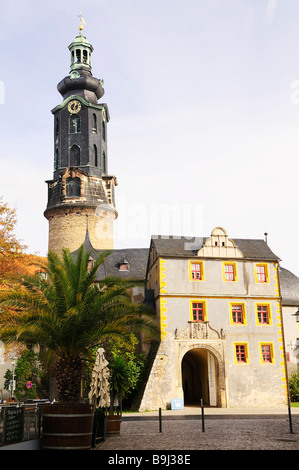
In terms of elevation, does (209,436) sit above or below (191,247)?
below

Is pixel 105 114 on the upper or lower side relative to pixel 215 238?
upper

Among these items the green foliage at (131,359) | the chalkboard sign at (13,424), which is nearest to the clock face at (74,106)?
the green foliage at (131,359)

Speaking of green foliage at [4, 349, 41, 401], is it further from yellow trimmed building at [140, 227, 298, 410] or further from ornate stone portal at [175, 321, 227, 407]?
ornate stone portal at [175, 321, 227, 407]

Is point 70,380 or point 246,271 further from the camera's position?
point 246,271

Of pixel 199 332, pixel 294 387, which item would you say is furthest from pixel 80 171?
pixel 294 387

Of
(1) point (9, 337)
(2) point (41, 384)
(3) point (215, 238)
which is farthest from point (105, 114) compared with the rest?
(1) point (9, 337)

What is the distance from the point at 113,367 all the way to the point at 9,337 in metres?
7.27

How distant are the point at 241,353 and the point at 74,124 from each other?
1189 inches

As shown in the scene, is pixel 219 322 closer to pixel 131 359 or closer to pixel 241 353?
pixel 241 353

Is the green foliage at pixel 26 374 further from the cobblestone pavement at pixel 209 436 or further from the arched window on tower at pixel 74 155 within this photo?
the arched window on tower at pixel 74 155

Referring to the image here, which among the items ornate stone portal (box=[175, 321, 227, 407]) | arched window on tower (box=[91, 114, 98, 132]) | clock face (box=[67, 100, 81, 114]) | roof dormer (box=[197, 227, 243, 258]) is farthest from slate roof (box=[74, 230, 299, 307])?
clock face (box=[67, 100, 81, 114])

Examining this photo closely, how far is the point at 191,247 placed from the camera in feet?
119
